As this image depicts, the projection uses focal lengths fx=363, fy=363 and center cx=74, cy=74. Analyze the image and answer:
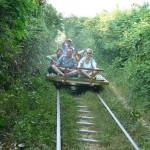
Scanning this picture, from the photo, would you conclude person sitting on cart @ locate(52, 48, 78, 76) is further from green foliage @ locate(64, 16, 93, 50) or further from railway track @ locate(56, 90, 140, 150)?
green foliage @ locate(64, 16, 93, 50)

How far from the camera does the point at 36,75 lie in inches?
562

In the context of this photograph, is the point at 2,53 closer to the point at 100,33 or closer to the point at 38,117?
the point at 38,117

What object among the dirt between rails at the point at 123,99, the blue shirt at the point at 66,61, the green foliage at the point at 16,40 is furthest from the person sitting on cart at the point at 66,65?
the dirt between rails at the point at 123,99

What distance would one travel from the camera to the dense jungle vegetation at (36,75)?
724 cm

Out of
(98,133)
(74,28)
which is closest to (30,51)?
(98,133)

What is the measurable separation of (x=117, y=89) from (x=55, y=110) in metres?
6.13

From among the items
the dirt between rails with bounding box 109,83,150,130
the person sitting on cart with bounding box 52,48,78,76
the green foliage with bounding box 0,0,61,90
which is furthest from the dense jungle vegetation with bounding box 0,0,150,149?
the person sitting on cart with bounding box 52,48,78,76

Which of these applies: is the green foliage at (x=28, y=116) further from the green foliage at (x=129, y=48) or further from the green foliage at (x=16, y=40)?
the green foliage at (x=129, y=48)

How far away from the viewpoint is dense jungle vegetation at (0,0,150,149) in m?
7.24

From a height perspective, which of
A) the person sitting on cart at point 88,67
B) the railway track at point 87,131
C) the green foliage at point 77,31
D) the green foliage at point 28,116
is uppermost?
the green foliage at point 77,31

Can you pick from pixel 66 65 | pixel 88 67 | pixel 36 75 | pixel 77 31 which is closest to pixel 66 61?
pixel 66 65

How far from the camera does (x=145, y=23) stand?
15.2 meters

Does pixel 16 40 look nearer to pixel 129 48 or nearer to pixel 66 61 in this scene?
pixel 66 61

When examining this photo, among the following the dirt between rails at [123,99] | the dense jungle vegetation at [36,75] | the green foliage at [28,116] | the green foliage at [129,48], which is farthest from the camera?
the green foliage at [129,48]
